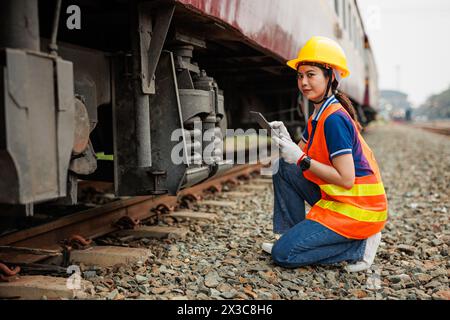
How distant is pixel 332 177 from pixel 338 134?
24cm

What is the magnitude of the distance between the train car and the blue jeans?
57 cm

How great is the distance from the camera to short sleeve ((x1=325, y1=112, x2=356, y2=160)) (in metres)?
2.53

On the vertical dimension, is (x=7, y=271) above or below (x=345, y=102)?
below

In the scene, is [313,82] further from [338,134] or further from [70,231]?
[70,231]

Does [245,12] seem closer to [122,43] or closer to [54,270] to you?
[122,43]

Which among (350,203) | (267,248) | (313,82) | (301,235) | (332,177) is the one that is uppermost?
(313,82)

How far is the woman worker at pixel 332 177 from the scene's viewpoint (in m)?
2.58

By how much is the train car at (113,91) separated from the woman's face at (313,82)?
1.94 feet

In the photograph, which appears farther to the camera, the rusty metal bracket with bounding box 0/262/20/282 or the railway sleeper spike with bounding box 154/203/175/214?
the railway sleeper spike with bounding box 154/203/175/214

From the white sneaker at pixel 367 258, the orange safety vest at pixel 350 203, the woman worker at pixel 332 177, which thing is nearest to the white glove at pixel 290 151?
the woman worker at pixel 332 177

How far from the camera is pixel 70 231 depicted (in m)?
3.34

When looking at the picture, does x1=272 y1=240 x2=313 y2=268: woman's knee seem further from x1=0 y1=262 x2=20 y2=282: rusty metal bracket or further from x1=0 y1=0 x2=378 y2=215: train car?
x1=0 y1=262 x2=20 y2=282: rusty metal bracket

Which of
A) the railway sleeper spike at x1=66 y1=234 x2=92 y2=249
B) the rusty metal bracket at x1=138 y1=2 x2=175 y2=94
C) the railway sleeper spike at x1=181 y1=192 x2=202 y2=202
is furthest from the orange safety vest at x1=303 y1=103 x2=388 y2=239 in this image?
the railway sleeper spike at x1=181 y1=192 x2=202 y2=202

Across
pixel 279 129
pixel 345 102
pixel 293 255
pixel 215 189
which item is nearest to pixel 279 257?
pixel 293 255
